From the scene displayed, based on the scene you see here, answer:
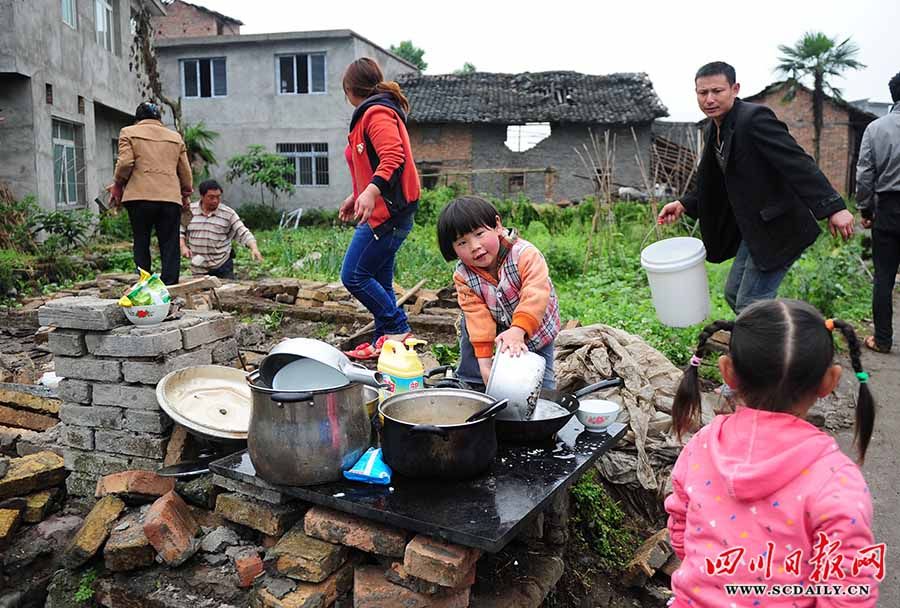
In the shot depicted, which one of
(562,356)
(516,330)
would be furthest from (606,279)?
(516,330)

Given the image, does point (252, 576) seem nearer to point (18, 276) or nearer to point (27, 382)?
point (27, 382)

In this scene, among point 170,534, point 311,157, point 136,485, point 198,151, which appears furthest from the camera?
point 311,157

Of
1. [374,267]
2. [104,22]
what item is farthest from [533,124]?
[374,267]

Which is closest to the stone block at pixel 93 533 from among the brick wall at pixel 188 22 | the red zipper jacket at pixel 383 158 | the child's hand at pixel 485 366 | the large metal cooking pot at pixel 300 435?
the large metal cooking pot at pixel 300 435

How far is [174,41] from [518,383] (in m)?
21.9

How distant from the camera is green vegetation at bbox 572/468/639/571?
286 cm

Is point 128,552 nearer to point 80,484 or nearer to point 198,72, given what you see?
point 80,484

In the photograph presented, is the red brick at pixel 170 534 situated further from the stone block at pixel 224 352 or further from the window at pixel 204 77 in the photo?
the window at pixel 204 77

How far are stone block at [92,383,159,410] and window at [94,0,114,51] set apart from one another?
41.7 feet

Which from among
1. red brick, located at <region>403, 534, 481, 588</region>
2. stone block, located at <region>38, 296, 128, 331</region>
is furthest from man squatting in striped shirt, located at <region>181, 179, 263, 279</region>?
red brick, located at <region>403, 534, 481, 588</region>

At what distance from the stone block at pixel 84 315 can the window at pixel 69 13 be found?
432 inches

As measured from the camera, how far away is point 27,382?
414cm

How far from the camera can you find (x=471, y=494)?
84.8 inches

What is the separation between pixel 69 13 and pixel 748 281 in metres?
12.6
